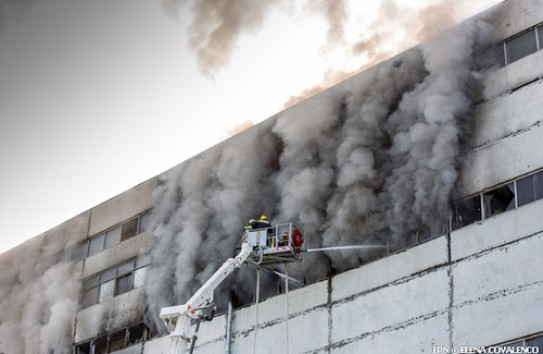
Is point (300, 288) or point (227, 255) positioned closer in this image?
point (300, 288)

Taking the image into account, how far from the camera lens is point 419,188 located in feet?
61.5

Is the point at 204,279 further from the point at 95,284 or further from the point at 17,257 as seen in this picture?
the point at 17,257

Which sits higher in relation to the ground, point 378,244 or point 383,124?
point 383,124

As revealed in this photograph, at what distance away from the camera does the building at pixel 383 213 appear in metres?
16.8

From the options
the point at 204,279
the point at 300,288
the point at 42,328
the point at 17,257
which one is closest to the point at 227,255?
the point at 204,279

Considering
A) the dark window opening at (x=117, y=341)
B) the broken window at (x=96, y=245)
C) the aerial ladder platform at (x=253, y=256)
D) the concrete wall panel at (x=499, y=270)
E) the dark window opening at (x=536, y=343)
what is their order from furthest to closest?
1. the broken window at (x=96, y=245)
2. the dark window opening at (x=117, y=341)
3. the aerial ladder platform at (x=253, y=256)
4. the concrete wall panel at (x=499, y=270)
5. the dark window opening at (x=536, y=343)

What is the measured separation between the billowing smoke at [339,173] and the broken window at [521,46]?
74 centimetres

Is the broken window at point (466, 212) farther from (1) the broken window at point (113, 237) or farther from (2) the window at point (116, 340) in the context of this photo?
(1) the broken window at point (113, 237)

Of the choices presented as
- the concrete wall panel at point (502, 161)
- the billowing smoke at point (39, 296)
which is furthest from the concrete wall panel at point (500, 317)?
the billowing smoke at point (39, 296)

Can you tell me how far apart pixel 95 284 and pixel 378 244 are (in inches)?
449

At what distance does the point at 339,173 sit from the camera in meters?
20.7

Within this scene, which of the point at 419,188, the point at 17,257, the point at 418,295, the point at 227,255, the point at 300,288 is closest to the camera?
the point at 418,295

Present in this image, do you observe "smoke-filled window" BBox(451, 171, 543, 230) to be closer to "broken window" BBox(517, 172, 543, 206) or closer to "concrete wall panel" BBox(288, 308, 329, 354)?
"broken window" BBox(517, 172, 543, 206)

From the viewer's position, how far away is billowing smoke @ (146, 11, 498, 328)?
61.8ft
